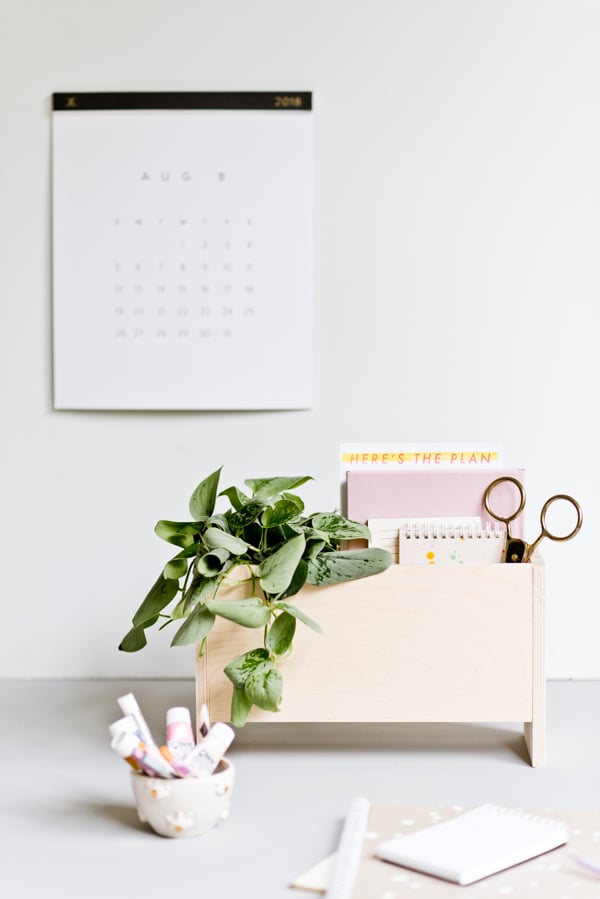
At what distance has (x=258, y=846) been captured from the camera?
77cm

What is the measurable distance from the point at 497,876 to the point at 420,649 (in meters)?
0.28

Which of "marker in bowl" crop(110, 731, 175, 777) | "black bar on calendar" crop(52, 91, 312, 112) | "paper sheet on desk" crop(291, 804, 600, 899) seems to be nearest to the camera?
"paper sheet on desk" crop(291, 804, 600, 899)

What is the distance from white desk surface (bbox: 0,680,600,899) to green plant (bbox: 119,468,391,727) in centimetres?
11

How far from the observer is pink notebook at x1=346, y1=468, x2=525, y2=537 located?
1008 millimetres

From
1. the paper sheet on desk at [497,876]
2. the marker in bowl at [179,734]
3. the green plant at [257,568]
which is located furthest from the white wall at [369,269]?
the paper sheet on desk at [497,876]

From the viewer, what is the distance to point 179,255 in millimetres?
1279

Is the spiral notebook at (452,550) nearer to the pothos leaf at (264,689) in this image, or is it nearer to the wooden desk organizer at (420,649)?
the wooden desk organizer at (420,649)

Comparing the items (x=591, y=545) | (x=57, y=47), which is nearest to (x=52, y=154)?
(x=57, y=47)

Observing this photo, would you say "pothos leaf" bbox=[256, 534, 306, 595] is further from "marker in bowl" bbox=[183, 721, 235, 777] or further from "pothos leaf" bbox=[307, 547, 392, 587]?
"marker in bowl" bbox=[183, 721, 235, 777]

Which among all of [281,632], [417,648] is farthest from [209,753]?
[417,648]

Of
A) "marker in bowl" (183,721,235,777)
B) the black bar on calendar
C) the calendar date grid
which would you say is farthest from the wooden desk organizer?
the black bar on calendar

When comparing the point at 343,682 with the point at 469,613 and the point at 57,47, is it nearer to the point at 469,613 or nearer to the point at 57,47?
the point at 469,613

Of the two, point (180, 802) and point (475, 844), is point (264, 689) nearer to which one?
point (180, 802)

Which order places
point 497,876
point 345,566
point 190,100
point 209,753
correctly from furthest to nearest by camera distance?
point 190,100 < point 345,566 < point 209,753 < point 497,876
